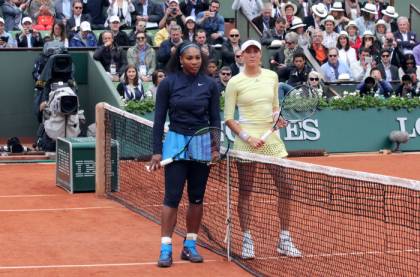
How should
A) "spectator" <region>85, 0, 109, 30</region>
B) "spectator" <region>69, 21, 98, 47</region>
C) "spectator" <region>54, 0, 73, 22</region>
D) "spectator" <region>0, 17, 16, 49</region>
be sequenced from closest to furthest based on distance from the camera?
"spectator" <region>0, 17, 16, 49</region>, "spectator" <region>69, 21, 98, 47</region>, "spectator" <region>54, 0, 73, 22</region>, "spectator" <region>85, 0, 109, 30</region>

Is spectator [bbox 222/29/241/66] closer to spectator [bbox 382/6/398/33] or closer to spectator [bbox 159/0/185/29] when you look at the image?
spectator [bbox 159/0/185/29]

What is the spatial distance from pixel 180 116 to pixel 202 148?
0.32 metres

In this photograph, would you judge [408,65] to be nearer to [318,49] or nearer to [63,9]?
[318,49]

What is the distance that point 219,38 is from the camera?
73.6 feet

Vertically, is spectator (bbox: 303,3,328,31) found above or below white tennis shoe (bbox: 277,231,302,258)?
above

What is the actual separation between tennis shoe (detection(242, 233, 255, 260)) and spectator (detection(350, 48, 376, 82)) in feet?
42.2

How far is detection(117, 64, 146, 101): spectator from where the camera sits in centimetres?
2019

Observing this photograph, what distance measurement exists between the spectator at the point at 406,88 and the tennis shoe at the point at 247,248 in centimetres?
1218

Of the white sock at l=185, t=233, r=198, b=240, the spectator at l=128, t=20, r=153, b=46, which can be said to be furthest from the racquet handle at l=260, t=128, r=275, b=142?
the spectator at l=128, t=20, r=153, b=46

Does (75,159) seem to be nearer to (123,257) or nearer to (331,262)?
(123,257)

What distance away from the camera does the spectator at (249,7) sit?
24.4 metres

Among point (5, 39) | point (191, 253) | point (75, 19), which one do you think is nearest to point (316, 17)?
point (75, 19)

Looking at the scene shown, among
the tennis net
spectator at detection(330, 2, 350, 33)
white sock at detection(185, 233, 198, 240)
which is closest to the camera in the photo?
the tennis net

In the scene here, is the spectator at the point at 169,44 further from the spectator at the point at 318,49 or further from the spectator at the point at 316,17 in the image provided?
the spectator at the point at 316,17
